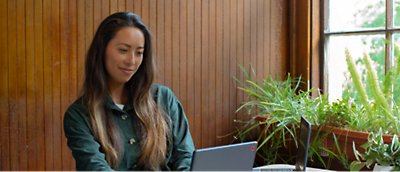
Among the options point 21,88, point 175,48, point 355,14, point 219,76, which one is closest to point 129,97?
point 21,88

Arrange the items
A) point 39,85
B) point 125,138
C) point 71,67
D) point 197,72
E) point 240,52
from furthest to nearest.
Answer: point 240,52 → point 197,72 → point 71,67 → point 39,85 → point 125,138

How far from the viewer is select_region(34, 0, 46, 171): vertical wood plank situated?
10.7 feet

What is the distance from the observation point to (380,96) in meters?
3.48

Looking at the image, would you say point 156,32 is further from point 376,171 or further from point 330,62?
point 376,171

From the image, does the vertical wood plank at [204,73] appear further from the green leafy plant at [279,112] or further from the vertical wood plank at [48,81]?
the vertical wood plank at [48,81]

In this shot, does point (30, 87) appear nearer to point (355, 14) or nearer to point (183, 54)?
Result: point (183, 54)

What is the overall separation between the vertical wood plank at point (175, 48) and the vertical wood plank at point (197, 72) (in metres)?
0.14

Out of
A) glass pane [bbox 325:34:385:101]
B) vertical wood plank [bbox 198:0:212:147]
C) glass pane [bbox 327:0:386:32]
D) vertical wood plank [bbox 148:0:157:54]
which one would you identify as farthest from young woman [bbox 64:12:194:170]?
glass pane [bbox 327:0:386:32]

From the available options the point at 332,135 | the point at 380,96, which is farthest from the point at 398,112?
the point at 332,135

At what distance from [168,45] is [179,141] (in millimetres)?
1459

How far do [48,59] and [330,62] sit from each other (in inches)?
82.4

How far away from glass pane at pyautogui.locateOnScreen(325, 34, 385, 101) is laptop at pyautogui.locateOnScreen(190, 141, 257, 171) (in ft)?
6.65

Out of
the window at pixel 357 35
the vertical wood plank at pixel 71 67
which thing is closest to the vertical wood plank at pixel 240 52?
the window at pixel 357 35

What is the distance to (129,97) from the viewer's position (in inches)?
96.7
